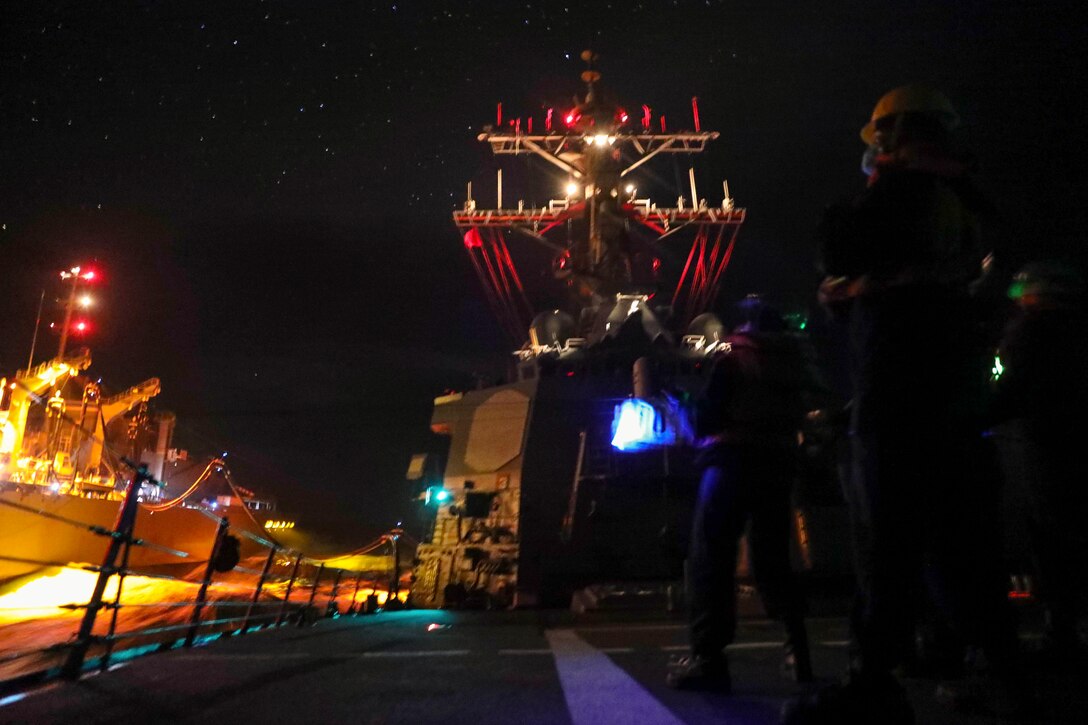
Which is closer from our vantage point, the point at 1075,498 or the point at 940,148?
the point at 940,148

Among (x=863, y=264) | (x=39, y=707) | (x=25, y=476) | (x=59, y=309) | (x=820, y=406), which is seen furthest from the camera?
(x=59, y=309)

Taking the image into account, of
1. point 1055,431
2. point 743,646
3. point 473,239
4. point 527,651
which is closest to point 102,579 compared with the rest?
point 527,651

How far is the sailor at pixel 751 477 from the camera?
2619 mm

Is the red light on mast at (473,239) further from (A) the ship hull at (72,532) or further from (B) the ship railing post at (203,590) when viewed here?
(B) the ship railing post at (203,590)

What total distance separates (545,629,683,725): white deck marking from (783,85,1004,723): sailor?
525 mm

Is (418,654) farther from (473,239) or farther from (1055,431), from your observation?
(473,239)

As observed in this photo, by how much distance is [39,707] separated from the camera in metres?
2.30

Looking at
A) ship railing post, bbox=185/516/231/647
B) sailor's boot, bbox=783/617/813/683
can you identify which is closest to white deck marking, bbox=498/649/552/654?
sailor's boot, bbox=783/617/813/683

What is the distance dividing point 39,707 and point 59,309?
3234 cm

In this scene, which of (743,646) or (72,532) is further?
(72,532)

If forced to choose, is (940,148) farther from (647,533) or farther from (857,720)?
(647,533)

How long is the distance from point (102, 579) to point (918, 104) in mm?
4017

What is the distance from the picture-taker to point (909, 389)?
5.32 feet

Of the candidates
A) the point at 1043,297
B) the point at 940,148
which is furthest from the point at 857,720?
the point at 1043,297
